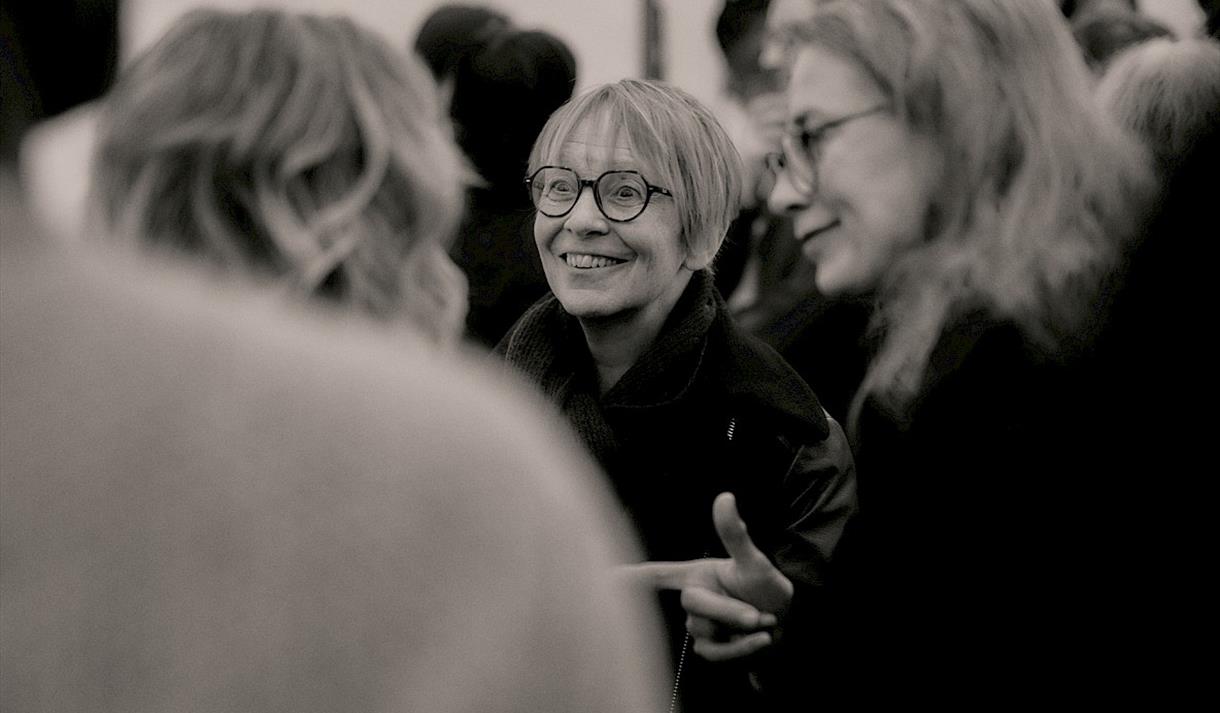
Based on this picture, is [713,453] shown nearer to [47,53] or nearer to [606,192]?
[606,192]

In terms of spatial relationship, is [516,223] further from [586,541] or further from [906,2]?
[586,541]

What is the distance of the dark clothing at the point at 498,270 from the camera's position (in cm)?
340

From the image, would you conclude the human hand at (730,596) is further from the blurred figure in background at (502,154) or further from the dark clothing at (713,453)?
the blurred figure in background at (502,154)

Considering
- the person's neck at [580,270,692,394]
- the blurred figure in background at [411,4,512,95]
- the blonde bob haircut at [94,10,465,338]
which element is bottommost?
the person's neck at [580,270,692,394]

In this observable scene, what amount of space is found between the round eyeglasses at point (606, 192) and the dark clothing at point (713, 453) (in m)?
0.24

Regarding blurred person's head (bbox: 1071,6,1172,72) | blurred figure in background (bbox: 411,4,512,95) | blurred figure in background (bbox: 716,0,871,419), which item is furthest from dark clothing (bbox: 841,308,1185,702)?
blurred person's head (bbox: 1071,6,1172,72)

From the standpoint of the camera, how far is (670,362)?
2717mm

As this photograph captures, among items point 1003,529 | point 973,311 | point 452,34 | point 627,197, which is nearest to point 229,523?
point 1003,529

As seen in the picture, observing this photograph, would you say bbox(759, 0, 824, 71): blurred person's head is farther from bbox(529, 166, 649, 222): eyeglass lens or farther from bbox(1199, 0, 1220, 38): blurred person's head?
bbox(1199, 0, 1220, 38): blurred person's head

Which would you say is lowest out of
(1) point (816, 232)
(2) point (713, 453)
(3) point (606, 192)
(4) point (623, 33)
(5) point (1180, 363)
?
(2) point (713, 453)

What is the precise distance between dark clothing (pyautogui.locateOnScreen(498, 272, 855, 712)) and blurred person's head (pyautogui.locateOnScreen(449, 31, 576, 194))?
0.88 metres

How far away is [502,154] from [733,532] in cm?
164

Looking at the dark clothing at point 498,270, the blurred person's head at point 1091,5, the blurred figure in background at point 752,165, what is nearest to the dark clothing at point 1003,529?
the dark clothing at point 498,270

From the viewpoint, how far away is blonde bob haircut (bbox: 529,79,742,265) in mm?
2760
